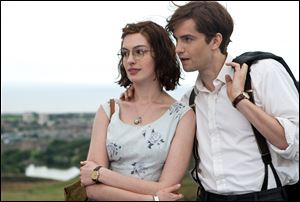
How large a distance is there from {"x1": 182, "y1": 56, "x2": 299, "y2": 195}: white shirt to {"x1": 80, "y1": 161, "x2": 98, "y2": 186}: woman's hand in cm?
63

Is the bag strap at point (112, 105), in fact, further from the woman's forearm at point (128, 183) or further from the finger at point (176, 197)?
the finger at point (176, 197)

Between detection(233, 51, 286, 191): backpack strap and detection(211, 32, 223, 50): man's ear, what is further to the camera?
detection(211, 32, 223, 50): man's ear

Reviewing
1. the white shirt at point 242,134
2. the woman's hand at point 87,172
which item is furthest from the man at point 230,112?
the woman's hand at point 87,172

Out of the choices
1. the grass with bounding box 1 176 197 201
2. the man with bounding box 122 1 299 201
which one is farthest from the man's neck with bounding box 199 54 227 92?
the grass with bounding box 1 176 197 201

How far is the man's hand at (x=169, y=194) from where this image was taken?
2910 mm

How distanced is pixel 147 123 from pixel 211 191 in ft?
1.76

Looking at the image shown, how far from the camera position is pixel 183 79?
10.8 feet

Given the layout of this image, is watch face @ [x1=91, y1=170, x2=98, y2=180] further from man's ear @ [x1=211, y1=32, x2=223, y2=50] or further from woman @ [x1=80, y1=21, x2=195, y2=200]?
man's ear @ [x1=211, y1=32, x2=223, y2=50]

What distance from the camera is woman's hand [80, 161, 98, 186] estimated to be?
3.06 metres

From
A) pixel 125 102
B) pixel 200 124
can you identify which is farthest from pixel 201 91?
pixel 125 102

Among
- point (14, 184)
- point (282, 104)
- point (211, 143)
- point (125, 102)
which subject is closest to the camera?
point (282, 104)

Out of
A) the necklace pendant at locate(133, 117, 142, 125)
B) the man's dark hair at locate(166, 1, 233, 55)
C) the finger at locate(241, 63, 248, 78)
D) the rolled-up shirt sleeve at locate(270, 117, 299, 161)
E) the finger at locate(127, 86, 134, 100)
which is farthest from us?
the finger at locate(127, 86, 134, 100)

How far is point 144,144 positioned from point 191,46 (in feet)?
2.02

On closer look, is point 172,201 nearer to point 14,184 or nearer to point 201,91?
point 201,91
